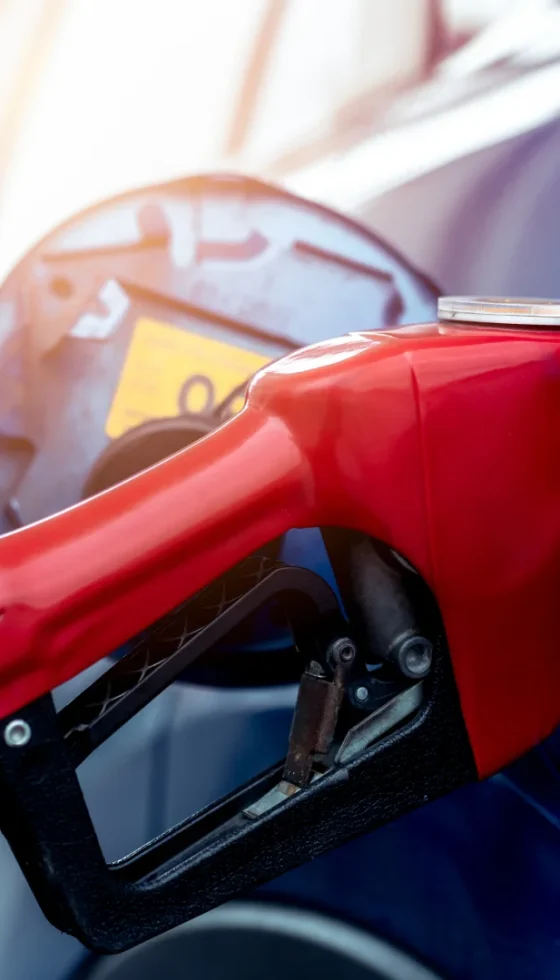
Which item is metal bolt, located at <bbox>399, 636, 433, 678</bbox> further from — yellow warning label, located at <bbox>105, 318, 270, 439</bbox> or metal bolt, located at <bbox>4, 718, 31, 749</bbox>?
yellow warning label, located at <bbox>105, 318, 270, 439</bbox>

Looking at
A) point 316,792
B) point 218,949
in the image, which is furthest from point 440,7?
point 218,949

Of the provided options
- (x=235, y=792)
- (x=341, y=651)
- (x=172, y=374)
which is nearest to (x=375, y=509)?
(x=341, y=651)

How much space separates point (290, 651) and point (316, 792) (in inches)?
11.5

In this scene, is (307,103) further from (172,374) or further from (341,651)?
(341,651)

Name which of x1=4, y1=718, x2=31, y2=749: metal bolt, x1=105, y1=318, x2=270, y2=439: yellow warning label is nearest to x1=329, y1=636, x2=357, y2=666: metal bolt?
x1=4, y1=718, x2=31, y2=749: metal bolt

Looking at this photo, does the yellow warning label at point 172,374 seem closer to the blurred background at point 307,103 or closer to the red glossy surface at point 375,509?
the blurred background at point 307,103

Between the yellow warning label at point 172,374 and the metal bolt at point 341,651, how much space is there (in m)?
0.33

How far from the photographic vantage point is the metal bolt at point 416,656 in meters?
0.52

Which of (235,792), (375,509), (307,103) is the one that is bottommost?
(235,792)

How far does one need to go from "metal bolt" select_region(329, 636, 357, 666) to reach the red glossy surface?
0.06m

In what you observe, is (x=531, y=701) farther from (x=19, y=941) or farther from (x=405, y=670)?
(x=19, y=941)

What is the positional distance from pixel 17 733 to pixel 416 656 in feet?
0.75

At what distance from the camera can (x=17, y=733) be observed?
1.42ft

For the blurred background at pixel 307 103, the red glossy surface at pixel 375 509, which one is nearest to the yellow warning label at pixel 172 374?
the blurred background at pixel 307 103
